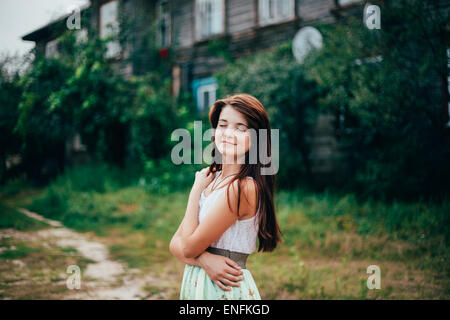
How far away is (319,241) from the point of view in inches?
195

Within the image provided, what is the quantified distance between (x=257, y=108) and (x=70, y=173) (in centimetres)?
884

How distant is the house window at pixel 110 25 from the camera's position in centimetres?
1093

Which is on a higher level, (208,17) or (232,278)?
(208,17)

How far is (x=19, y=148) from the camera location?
4910 millimetres

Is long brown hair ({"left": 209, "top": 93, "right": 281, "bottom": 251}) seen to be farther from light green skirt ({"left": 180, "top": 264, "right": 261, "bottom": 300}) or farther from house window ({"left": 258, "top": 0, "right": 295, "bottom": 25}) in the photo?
house window ({"left": 258, "top": 0, "right": 295, "bottom": 25})

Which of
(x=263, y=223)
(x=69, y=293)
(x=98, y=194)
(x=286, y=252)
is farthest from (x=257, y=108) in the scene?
(x=98, y=194)

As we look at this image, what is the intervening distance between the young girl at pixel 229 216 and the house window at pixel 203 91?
401 inches

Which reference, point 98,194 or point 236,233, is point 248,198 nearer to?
point 236,233

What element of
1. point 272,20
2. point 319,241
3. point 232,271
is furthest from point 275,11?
point 232,271

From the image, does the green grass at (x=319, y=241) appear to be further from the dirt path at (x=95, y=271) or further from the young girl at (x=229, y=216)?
the young girl at (x=229, y=216)

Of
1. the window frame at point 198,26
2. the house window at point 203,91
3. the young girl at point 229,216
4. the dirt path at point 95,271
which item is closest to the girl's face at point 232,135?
the young girl at point 229,216

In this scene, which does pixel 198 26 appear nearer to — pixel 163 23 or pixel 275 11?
pixel 163 23

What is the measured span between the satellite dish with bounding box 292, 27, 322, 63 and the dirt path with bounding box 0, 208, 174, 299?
5.77m

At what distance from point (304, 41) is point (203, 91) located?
163 inches
